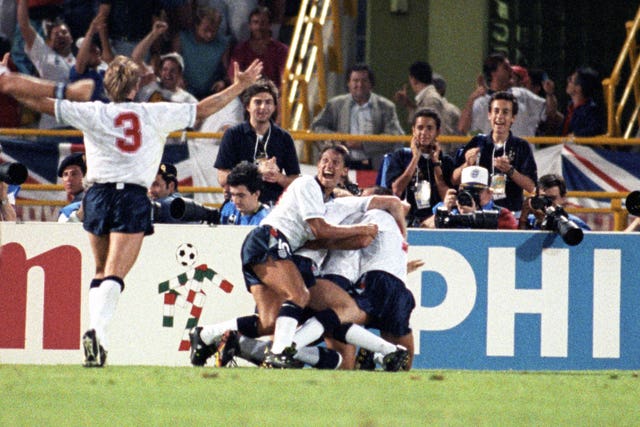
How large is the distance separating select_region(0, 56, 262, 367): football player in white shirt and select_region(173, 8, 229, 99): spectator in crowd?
6.33m

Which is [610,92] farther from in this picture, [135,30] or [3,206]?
[3,206]

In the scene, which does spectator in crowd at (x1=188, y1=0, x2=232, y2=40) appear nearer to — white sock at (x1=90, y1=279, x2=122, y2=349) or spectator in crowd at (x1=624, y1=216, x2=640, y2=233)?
spectator in crowd at (x1=624, y1=216, x2=640, y2=233)

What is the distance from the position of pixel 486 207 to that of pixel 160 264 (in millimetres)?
2672

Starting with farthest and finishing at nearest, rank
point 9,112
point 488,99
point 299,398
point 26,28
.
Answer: point 9,112
point 26,28
point 488,99
point 299,398

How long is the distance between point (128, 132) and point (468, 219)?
3.48 metres

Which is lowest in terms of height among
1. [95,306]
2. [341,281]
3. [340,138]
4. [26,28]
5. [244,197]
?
[341,281]

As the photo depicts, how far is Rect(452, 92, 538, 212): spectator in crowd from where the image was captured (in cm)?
1220

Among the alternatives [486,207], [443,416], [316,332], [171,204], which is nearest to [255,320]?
[316,332]

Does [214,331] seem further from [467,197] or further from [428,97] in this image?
[428,97]

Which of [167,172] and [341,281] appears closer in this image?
[341,281]

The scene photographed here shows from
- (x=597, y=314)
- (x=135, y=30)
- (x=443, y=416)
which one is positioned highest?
(x=135, y=30)

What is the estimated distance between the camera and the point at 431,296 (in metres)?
12.1

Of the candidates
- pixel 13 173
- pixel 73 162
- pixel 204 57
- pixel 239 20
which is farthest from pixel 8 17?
pixel 13 173

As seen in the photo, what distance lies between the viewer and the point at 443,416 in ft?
21.4
